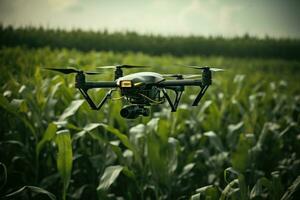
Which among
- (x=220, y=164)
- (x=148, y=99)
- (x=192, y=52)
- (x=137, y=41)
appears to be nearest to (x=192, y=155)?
(x=220, y=164)

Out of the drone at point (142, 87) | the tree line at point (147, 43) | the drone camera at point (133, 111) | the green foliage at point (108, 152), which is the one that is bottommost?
the green foliage at point (108, 152)

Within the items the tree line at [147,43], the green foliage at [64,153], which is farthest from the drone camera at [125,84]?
the tree line at [147,43]

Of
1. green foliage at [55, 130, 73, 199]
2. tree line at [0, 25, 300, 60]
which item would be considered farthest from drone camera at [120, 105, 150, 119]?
tree line at [0, 25, 300, 60]

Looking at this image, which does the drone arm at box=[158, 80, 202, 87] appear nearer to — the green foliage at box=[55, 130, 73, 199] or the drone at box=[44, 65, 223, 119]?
the drone at box=[44, 65, 223, 119]

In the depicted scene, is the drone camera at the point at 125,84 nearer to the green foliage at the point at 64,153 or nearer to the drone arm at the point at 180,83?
the drone arm at the point at 180,83

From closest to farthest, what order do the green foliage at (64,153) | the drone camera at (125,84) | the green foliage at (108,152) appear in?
the drone camera at (125,84) < the green foliage at (64,153) < the green foliage at (108,152)

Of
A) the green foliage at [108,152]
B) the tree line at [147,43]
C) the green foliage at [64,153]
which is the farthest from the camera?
the tree line at [147,43]

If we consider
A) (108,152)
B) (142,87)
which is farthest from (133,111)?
(108,152)
